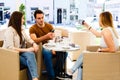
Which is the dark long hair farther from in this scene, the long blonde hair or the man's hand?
the long blonde hair

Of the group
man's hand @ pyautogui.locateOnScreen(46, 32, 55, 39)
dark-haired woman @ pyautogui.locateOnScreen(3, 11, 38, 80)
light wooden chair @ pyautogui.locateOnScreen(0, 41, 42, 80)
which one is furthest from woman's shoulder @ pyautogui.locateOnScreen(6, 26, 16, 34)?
man's hand @ pyautogui.locateOnScreen(46, 32, 55, 39)

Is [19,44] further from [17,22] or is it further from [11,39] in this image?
[17,22]

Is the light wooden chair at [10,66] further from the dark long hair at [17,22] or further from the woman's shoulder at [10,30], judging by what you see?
the dark long hair at [17,22]

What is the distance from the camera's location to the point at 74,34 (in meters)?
5.94

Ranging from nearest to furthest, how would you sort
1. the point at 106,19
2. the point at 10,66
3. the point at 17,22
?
the point at 10,66
the point at 106,19
the point at 17,22

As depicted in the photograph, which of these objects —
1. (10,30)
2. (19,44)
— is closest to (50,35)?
(19,44)

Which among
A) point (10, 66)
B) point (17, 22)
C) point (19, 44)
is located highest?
point (17, 22)

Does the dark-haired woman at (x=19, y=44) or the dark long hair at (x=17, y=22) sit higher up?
the dark long hair at (x=17, y=22)

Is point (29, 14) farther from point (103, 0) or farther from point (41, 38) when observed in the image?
point (41, 38)

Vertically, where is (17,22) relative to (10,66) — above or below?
above

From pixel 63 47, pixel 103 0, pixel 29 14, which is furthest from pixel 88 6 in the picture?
pixel 63 47

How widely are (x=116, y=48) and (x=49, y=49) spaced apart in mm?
→ 1042

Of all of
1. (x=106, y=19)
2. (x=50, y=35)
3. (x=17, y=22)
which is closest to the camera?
(x=106, y=19)

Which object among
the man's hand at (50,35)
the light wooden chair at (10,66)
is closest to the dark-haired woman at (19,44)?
the light wooden chair at (10,66)
